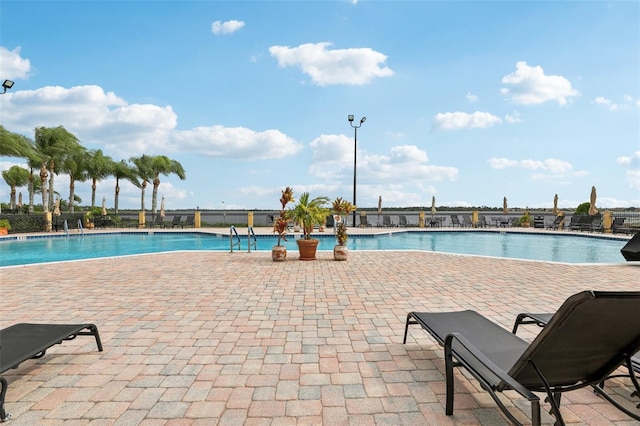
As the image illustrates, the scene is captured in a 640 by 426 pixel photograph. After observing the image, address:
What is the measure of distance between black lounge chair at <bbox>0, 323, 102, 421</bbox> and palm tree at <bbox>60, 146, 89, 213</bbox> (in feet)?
91.8

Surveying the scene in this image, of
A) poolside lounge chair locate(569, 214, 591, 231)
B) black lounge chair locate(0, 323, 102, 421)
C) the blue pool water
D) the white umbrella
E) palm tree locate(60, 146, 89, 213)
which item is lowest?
the blue pool water

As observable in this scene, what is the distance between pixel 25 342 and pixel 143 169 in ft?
110

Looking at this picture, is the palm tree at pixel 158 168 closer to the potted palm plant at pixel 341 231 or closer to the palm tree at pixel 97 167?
the palm tree at pixel 97 167

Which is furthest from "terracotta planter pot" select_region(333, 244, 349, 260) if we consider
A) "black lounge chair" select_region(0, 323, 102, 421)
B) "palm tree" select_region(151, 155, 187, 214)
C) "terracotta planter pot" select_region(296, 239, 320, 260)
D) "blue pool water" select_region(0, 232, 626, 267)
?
"palm tree" select_region(151, 155, 187, 214)

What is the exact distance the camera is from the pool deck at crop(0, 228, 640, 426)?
232 cm

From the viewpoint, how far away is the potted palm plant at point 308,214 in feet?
29.8

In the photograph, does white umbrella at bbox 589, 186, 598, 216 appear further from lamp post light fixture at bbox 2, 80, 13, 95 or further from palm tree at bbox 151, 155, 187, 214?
palm tree at bbox 151, 155, 187, 214

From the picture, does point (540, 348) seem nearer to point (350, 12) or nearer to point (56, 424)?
point (56, 424)

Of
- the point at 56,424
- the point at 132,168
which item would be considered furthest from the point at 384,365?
the point at 132,168

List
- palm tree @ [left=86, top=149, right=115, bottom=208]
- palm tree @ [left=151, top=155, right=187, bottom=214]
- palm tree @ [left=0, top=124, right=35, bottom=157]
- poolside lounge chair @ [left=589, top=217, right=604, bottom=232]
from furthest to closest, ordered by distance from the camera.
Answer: palm tree @ [left=151, top=155, right=187, bottom=214] < palm tree @ [left=86, top=149, right=115, bottom=208] < palm tree @ [left=0, top=124, right=35, bottom=157] < poolside lounge chair @ [left=589, top=217, right=604, bottom=232]

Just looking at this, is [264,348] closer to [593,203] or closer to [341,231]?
[341,231]

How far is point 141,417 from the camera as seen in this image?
88.8 inches

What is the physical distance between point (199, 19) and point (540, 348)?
11.1 metres

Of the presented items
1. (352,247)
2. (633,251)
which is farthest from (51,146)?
(633,251)
